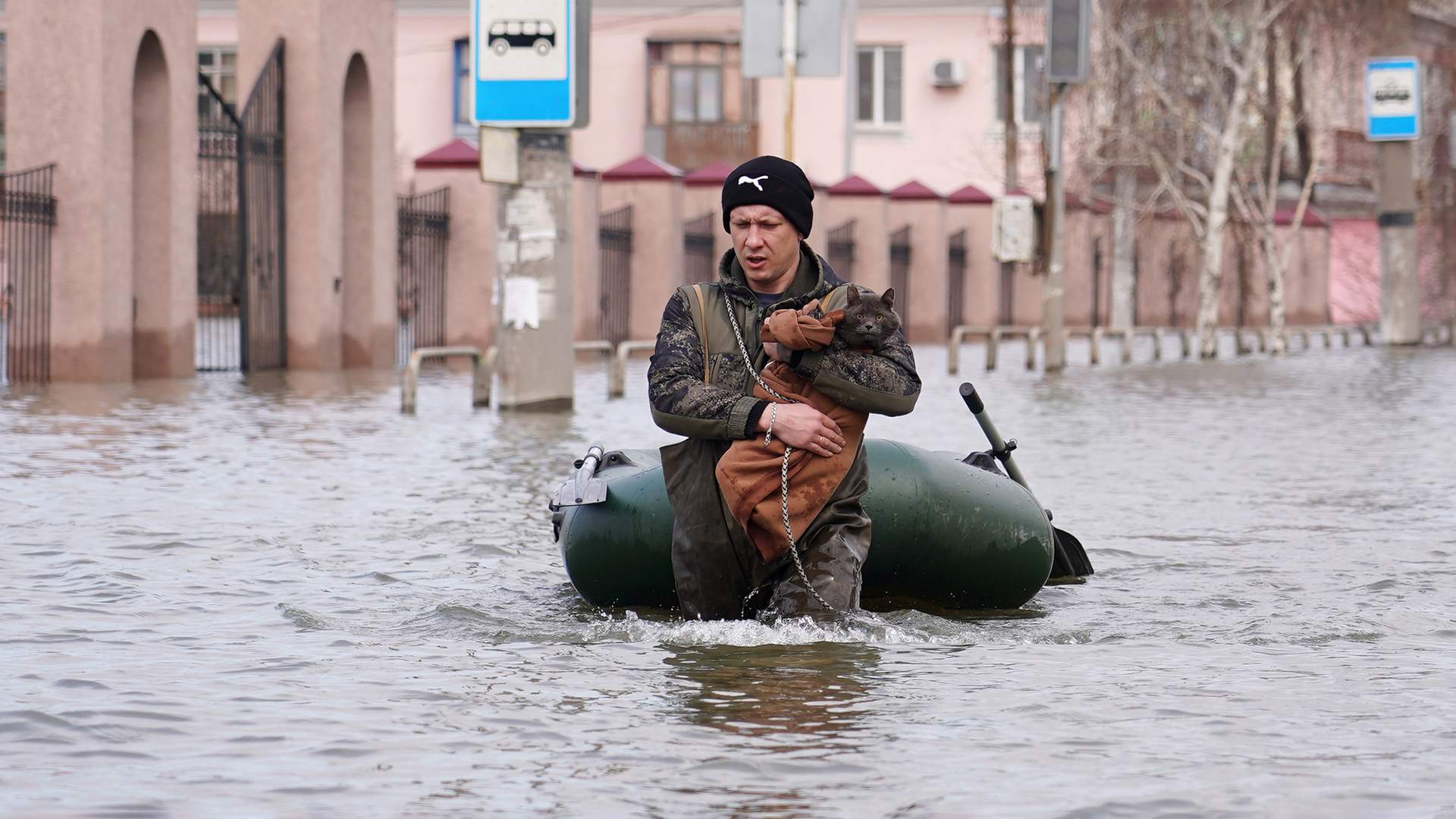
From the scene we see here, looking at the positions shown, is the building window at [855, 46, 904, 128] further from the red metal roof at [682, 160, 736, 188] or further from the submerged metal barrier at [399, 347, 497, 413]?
the submerged metal barrier at [399, 347, 497, 413]

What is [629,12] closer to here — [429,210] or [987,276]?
[987,276]

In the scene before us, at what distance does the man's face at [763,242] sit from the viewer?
7031mm

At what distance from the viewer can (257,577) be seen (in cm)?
899

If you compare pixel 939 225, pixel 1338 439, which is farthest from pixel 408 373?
pixel 939 225

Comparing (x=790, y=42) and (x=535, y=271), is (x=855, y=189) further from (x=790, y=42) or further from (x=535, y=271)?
(x=790, y=42)

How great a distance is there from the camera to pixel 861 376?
22.6 ft

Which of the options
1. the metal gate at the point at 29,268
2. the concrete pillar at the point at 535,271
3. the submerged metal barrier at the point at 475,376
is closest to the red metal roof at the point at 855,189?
the metal gate at the point at 29,268

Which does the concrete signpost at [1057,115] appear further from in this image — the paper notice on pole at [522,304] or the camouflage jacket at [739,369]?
the camouflage jacket at [739,369]

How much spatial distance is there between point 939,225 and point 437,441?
27.5 meters

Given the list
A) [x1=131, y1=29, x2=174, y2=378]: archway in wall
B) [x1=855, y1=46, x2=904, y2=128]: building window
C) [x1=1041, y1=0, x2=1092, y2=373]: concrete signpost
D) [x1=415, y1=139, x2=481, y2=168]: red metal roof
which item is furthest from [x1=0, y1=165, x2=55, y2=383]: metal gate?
[x1=855, y1=46, x2=904, y2=128]: building window

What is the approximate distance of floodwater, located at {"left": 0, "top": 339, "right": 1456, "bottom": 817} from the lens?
5.24 m

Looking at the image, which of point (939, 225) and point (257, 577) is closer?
point (257, 577)

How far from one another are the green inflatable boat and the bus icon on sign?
10041 mm

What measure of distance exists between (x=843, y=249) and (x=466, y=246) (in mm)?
11393
